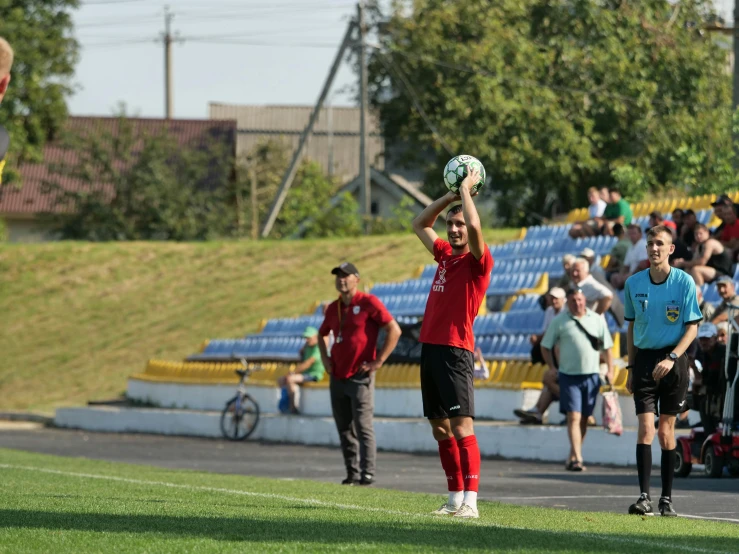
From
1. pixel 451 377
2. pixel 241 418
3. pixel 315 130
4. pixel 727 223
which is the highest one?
pixel 315 130

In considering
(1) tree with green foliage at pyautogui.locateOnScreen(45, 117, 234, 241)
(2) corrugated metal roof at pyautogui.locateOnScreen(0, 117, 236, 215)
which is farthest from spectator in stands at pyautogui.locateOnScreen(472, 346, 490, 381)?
(2) corrugated metal roof at pyautogui.locateOnScreen(0, 117, 236, 215)

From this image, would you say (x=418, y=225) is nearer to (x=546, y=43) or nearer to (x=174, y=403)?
(x=174, y=403)

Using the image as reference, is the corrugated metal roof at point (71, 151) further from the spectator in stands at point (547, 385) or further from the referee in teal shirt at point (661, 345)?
the referee in teal shirt at point (661, 345)

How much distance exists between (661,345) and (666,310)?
0.26 meters

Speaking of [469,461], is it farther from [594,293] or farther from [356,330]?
[594,293]

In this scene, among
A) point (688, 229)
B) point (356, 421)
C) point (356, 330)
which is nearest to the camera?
point (356, 330)

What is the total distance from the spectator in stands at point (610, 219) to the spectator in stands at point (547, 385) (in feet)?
21.3

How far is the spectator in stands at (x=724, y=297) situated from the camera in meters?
15.7

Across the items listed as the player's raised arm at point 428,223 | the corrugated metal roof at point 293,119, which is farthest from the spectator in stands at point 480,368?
the corrugated metal roof at point 293,119

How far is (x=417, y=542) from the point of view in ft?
26.9

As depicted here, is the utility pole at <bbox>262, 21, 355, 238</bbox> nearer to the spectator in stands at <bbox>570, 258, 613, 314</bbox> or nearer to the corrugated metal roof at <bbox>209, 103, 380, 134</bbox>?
the spectator in stands at <bbox>570, 258, 613, 314</bbox>

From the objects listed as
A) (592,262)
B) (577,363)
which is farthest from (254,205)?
(577,363)

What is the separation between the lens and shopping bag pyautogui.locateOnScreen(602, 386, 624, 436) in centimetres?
1652

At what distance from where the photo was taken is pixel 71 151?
250 feet
